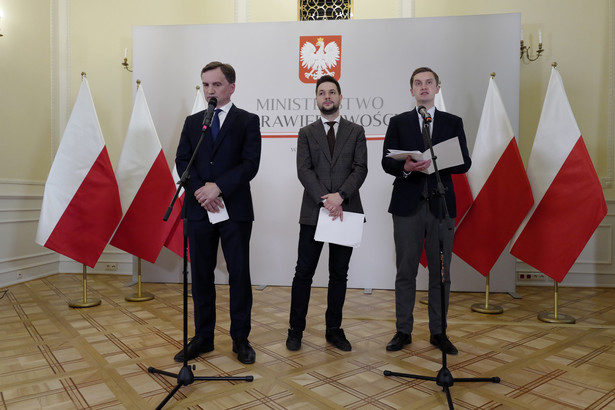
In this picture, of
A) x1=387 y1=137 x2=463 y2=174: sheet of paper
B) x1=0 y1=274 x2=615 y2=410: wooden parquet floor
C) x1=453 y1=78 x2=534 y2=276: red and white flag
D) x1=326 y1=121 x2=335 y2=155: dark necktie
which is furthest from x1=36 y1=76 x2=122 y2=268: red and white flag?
x1=453 y1=78 x2=534 y2=276: red and white flag

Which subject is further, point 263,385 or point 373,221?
point 373,221

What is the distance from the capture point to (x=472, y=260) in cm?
352

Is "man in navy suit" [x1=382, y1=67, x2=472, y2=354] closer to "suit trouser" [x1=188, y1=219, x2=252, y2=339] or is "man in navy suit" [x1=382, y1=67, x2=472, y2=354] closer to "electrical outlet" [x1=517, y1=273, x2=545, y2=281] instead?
"suit trouser" [x1=188, y1=219, x2=252, y2=339]

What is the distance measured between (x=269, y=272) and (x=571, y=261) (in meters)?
2.58

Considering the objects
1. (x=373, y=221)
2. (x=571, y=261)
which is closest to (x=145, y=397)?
(x=373, y=221)

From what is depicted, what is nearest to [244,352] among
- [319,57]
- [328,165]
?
[328,165]

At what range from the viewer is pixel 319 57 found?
409cm

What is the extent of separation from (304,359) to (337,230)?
0.73 metres

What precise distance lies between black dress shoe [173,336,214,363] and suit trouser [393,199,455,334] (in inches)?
43.9

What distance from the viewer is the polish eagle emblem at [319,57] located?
4.08 m

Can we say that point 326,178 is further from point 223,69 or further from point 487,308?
point 487,308

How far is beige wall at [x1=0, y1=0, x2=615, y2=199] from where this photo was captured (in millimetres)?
4340

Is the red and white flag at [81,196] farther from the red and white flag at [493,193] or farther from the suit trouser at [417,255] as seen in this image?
the red and white flag at [493,193]

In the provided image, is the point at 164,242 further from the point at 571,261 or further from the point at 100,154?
the point at 571,261
